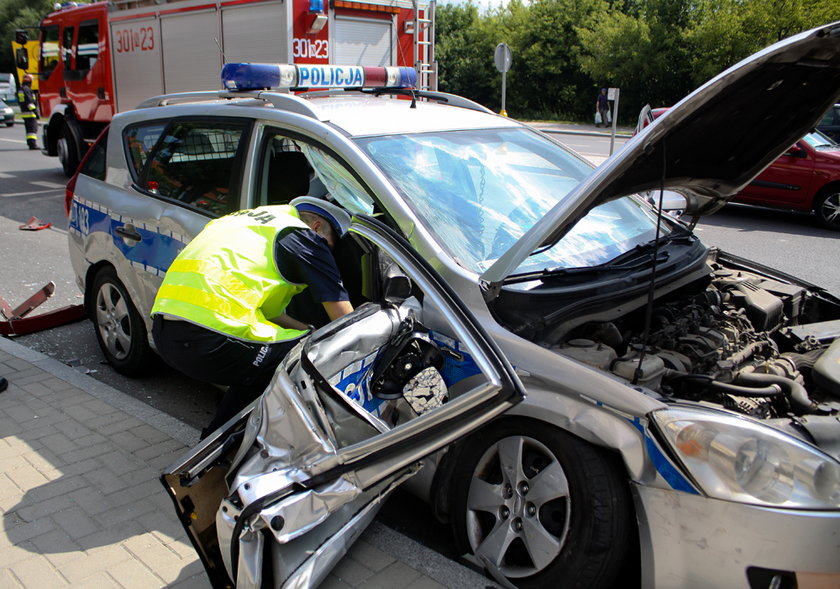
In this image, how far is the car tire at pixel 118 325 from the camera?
15.0ft

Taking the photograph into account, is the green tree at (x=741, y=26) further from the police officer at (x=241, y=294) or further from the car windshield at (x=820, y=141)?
the police officer at (x=241, y=294)

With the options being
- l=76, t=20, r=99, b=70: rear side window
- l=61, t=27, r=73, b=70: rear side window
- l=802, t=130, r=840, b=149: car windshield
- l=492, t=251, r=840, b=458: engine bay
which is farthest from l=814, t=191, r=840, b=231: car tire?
l=61, t=27, r=73, b=70: rear side window

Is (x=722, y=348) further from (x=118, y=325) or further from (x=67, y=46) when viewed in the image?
(x=67, y=46)

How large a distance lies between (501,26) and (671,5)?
37.6 feet

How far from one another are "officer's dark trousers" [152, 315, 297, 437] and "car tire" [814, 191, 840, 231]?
9.37 meters

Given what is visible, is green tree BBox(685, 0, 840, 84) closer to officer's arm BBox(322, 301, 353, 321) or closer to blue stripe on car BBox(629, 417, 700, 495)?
officer's arm BBox(322, 301, 353, 321)

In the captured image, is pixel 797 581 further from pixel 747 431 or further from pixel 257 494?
pixel 257 494

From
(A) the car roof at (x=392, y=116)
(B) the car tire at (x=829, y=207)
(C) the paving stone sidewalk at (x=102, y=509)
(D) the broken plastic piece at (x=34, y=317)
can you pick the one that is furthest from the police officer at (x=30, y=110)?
(B) the car tire at (x=829, y=207)

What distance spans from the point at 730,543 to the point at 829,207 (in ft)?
30.8

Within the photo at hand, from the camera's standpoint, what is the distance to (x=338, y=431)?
8.15 ft

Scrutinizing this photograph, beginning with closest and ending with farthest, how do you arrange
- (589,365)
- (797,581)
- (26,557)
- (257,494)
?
(797,581)
(257,494)
(589,365)
(26,557)

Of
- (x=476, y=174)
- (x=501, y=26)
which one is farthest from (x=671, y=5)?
(x=476, y=174)

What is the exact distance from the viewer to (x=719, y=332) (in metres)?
3.02

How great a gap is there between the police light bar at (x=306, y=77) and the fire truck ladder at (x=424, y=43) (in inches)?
256
